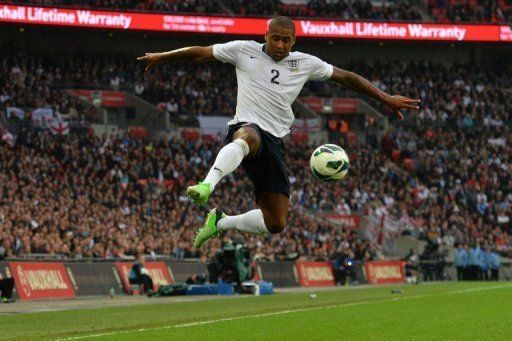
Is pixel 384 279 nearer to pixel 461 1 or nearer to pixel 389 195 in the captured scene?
pixel 389 195

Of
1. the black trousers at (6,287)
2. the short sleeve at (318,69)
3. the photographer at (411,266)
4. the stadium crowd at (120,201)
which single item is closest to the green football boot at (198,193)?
the short sleeve at (318,69)

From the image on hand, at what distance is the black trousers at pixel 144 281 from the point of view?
27953 millimetres

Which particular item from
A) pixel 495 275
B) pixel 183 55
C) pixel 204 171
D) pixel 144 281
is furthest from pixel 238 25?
pixel 183 55

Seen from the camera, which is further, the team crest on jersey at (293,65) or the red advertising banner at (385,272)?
the red advertising banner at (385,272)

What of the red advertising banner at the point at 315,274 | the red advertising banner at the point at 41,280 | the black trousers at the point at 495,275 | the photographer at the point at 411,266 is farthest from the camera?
the black trousers at the point at 495,275

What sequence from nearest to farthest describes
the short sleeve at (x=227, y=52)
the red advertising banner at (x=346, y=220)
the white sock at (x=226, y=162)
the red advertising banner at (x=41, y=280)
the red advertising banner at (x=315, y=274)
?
the white sock at (x=226, y=162) < the short sleeve at (x=227, y=52) < the red advertising banner at (x=41, y=280) < the red advertising banner at (x=315, y=274) < the red advertising banner at (x=346, y=220)

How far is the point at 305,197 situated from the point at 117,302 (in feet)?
69.0

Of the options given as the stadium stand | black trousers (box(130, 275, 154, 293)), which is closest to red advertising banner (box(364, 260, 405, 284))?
the stadium stand

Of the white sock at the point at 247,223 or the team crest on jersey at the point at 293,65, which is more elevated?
the team crest on jersey at the point at 293,65

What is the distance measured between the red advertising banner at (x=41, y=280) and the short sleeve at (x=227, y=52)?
1427cm

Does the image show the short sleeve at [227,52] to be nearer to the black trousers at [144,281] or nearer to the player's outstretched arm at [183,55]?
the player's outstretched arm at [183,55]

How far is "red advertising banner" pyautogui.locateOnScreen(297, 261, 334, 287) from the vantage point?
35.8 metres

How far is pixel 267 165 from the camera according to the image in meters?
11.4

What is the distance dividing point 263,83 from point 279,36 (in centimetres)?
56
